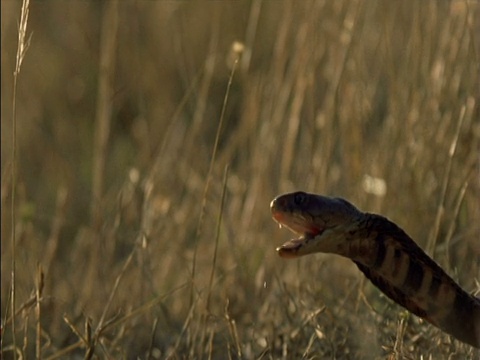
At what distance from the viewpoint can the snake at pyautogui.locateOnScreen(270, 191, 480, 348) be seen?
8.05 feet

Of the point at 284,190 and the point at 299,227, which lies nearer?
the point at 299,227

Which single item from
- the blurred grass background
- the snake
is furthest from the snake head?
the blurred grass background

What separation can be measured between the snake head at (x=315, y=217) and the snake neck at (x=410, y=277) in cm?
3

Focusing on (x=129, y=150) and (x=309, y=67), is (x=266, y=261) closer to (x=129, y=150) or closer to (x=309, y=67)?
(x=309, y=67)

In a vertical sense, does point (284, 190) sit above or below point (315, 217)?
below

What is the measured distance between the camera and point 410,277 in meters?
2.54

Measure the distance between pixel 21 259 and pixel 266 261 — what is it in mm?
851

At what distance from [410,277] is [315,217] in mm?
250

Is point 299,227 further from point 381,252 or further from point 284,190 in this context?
point 284,190

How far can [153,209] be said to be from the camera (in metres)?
4.23

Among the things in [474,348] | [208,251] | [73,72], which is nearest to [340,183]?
[208,251]

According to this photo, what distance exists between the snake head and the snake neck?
1.4 inches

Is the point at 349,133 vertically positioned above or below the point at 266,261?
above

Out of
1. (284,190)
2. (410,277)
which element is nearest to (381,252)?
(410,277)
